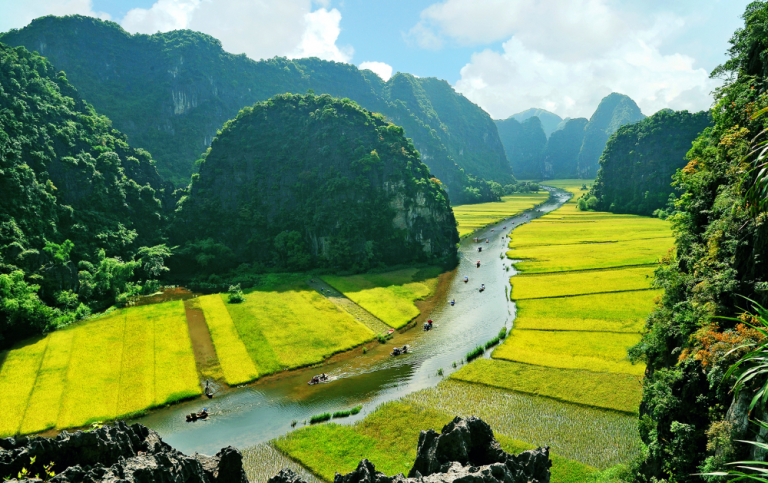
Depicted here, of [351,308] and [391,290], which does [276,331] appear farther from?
[391,290]

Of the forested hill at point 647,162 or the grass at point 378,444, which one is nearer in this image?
the grass at point 378,444

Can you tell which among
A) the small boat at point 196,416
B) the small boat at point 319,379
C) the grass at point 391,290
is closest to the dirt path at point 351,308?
the grass at point 391,290

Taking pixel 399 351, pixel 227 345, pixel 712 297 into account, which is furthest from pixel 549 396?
pixel 227 345

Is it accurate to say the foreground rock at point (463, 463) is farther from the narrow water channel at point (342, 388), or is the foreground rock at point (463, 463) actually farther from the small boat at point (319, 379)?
the small boat at point (319, 379)

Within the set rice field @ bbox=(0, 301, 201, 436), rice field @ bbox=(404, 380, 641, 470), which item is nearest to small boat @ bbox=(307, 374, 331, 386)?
rice field @ bbox=(404, 380, 641, 470)

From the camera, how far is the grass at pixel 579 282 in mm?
59969

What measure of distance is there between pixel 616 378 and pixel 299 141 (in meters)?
88.8

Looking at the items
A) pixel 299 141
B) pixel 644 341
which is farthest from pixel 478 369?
pixel 299 141

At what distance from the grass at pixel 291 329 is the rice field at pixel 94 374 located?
5.99 meters

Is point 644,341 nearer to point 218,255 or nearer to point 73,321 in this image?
point 73,321

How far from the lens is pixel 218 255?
84.2 m

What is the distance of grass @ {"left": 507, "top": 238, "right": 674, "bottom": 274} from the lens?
72.3m

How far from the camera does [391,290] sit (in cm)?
6819

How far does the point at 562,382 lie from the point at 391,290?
1372 inches
